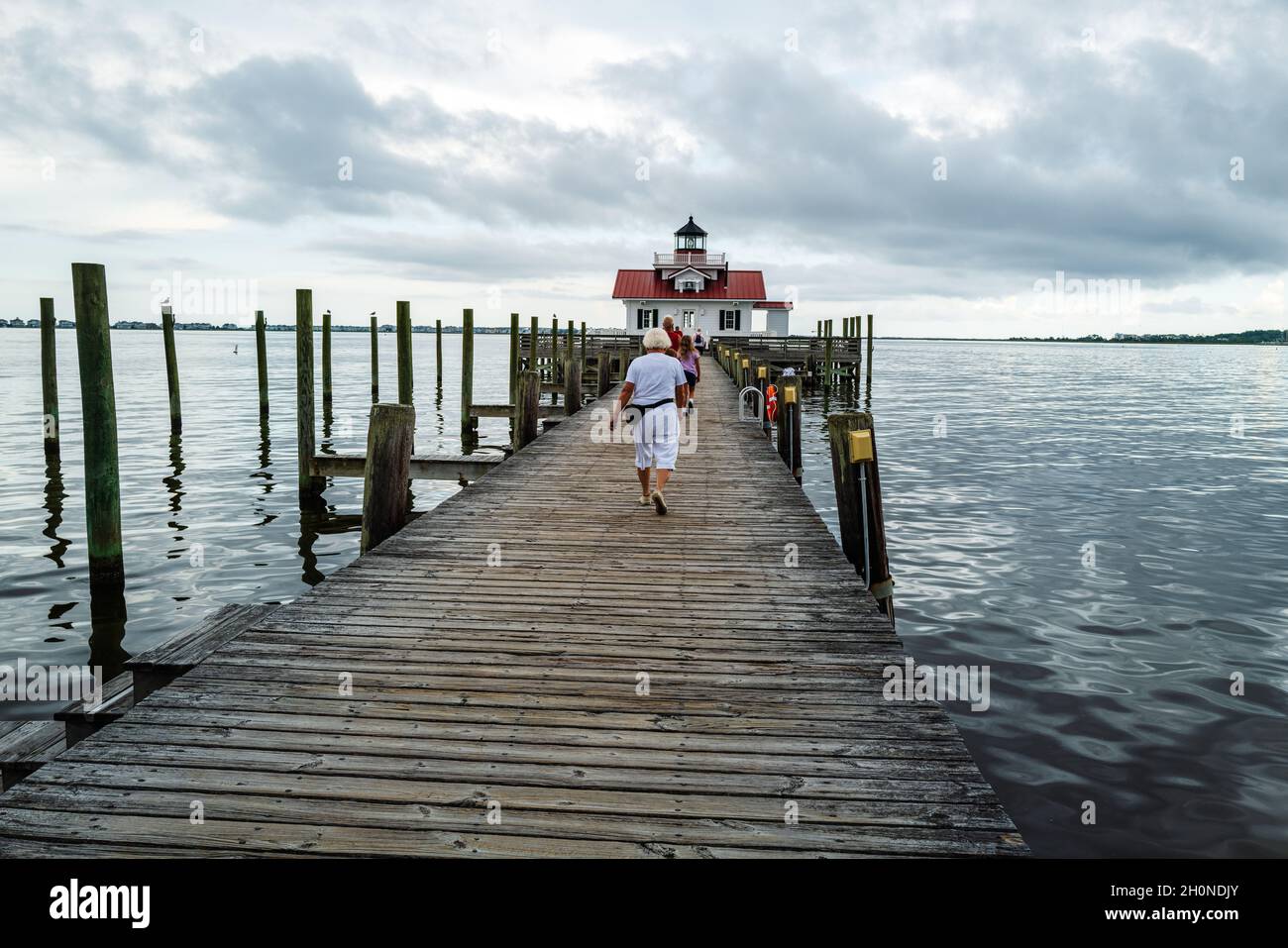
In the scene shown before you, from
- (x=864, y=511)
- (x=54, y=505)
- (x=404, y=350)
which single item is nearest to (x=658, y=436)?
(x=864, y=511)

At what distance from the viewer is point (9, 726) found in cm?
565

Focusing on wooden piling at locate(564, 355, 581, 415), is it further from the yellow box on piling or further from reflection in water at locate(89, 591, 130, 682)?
the yellow box on piling

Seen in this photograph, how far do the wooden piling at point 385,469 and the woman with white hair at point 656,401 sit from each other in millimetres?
1986

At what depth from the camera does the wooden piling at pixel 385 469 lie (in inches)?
332

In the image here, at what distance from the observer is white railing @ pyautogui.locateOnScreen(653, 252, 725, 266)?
6228cm

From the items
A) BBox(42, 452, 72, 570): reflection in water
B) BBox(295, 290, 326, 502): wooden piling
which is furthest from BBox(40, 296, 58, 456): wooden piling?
BBox(295, 290, 326, 502): wooden piling

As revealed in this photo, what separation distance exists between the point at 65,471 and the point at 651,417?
15.7 meters

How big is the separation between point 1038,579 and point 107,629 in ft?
34.3

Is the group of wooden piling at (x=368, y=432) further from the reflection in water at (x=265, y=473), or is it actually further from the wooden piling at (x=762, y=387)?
the reflection in water at (x=265, y=473)

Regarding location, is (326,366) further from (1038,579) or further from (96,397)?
(1038,579)

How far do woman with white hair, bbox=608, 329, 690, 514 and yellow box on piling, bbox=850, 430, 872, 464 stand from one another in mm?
2188

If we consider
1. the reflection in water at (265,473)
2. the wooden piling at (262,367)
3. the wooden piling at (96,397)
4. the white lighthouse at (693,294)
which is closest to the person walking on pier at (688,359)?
the reflection in water at (265,473)
